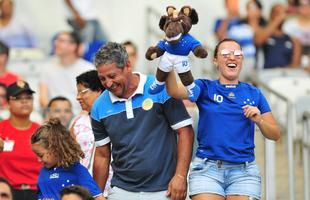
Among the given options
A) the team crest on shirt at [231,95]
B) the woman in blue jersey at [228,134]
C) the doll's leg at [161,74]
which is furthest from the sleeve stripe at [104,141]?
the team crest on shirt at [231,95]

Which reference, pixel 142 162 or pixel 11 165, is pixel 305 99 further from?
pixel 142 162

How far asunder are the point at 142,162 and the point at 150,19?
8601 mm

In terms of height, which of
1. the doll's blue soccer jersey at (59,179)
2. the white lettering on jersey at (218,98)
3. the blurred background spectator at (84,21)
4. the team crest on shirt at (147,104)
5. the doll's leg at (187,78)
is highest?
the blurred background spectator at (84,21)

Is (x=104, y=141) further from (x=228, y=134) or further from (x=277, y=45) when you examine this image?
(x=277, y=45)

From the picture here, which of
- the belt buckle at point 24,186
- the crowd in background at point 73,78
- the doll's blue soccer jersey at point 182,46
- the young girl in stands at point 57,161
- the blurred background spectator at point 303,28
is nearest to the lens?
the doll's blue soccer jersey at point 182,46

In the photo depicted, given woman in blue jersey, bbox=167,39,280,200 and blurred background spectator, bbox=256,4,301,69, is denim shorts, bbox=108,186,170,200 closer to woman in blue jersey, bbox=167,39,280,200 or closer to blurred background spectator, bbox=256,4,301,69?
woman in blue jersey, bbox=167,39,280,200

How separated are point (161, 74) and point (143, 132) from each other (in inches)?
21.1

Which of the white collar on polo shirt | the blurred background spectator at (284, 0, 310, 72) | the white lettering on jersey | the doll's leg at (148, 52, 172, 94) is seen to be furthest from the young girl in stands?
the blurred background spectator at (284, 0, 310, 72)

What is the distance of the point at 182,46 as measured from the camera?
6977mm

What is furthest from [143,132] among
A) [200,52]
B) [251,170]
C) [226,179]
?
[200,52]

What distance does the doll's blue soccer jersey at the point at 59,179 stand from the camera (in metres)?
7.79

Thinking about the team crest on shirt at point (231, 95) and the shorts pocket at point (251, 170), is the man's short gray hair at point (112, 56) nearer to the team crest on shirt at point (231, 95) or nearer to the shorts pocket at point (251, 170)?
the team crest on shirt at point (231, 95)

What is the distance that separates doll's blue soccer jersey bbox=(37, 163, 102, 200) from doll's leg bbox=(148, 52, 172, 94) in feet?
2.73

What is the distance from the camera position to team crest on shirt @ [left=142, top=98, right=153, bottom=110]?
7551 millimetres
